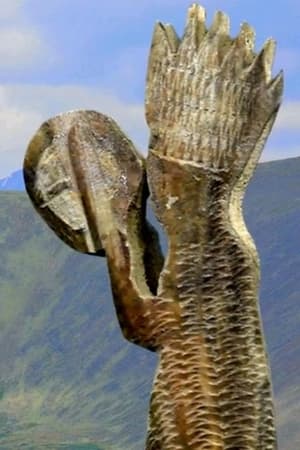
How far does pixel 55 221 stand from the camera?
734 centimetres

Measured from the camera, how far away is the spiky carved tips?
6.84 metres

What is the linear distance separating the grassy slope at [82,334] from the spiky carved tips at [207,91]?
299ft

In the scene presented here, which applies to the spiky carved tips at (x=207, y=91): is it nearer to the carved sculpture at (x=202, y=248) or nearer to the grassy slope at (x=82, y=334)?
the carved sculpture at (x=202, y=248)

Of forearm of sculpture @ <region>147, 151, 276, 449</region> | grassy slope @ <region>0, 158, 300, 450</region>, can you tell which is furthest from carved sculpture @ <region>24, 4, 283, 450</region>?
grassy slope @ <region>0, 158, 300, 450</region>

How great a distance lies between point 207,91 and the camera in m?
6.86

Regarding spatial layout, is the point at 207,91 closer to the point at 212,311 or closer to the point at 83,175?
the point at 83,175

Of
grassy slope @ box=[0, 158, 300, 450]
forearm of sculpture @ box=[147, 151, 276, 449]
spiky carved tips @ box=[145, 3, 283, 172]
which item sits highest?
spiky carved tips @ box=[145, 3, 283, 172]

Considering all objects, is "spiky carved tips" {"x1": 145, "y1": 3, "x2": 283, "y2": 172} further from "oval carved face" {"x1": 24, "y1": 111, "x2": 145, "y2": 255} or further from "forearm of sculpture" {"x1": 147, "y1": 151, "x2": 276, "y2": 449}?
"oval carved face" {"x1": 24, "y1": 111, "x2": 145, "y2": 255}

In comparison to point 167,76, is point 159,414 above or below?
below

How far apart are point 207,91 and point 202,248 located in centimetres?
71

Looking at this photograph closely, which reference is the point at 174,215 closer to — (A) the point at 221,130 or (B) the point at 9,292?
(A) the point at 221,130

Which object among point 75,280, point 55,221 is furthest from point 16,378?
point 55,221

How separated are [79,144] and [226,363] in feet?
4.32

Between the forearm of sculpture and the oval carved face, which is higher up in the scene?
the oval carved face
